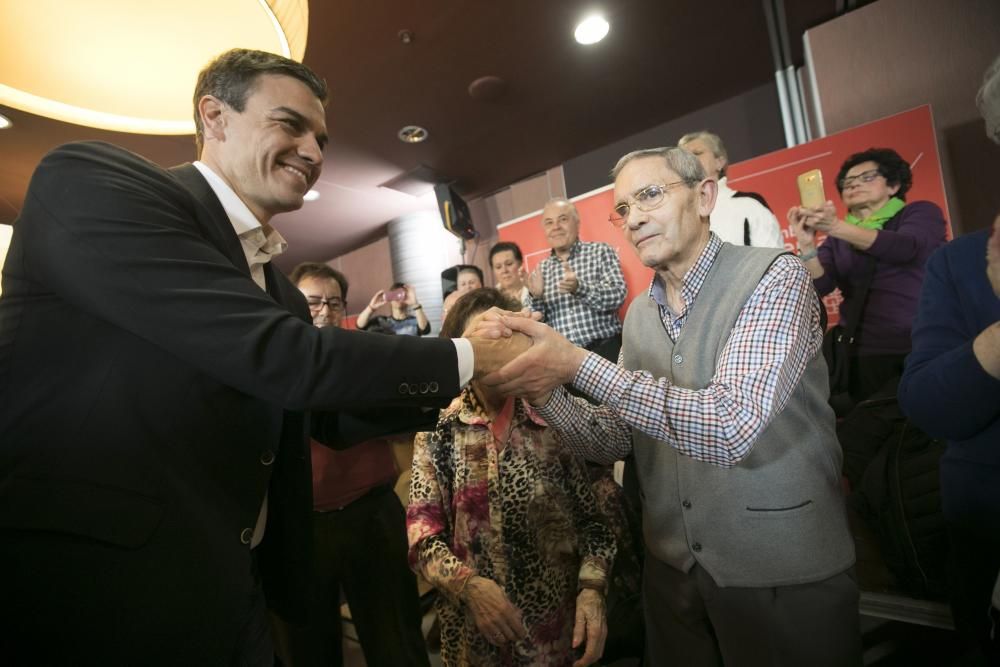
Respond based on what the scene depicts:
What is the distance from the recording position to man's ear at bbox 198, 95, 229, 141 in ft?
3.61

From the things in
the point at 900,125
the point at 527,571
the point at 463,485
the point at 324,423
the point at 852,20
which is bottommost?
the point at 527,571

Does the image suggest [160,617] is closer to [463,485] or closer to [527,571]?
[463,485]

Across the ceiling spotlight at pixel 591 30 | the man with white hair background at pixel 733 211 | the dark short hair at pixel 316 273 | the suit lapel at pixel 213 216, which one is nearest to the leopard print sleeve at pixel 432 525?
the suit lapel at pixel 213 216

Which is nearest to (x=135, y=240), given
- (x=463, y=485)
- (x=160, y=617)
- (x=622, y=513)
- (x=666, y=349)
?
(x=160, y=617)

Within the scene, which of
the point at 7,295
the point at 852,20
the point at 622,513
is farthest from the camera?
the point at 852,20

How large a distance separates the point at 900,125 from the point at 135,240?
3816 mm

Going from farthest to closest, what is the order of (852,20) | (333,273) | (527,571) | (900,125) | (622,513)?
(852,20) < (900,125) < (333,273) < (622,513) < (527,571)

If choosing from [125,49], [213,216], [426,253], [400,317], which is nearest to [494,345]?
[213,216]

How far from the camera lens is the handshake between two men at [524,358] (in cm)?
110

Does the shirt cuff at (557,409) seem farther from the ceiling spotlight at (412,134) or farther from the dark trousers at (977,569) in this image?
the ceiling spotlight at (412,134)

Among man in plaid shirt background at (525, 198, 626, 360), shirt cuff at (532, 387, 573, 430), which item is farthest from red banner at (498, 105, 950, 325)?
shirt cuff at (532, 387, 573, 430)

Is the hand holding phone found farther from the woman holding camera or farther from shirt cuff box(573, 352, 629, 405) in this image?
shirt cuff box(573, 352, 629, 405)

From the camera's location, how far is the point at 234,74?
1100 millimetres

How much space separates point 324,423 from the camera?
1331 millimetres
